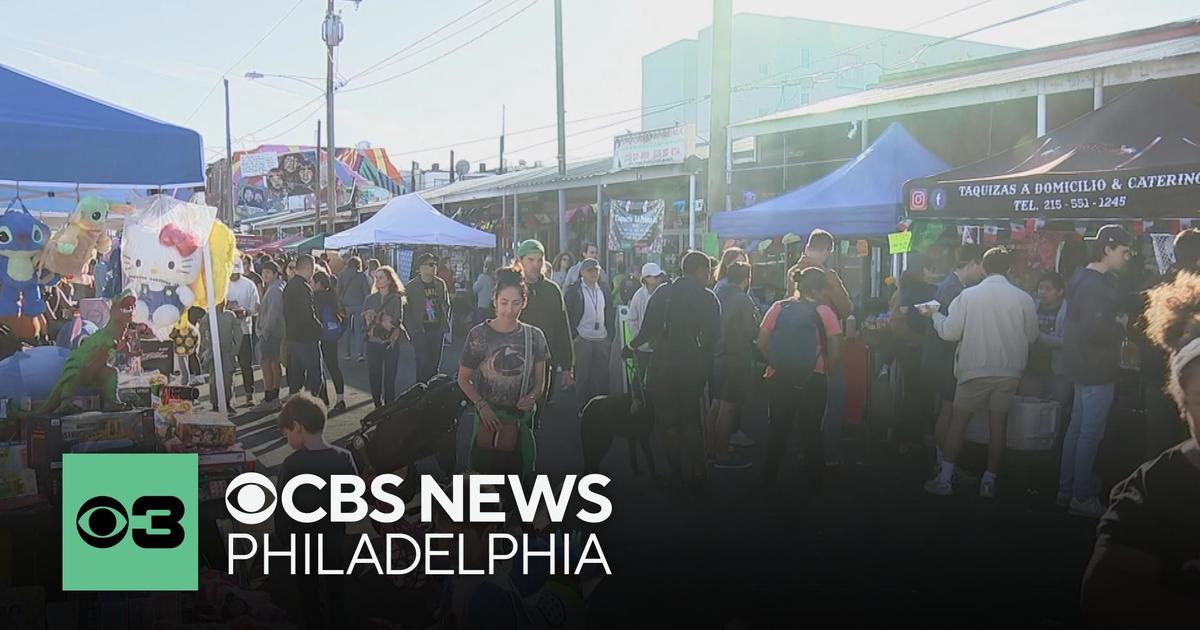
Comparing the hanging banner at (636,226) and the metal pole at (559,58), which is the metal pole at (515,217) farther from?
the hanging banner at (636,226)

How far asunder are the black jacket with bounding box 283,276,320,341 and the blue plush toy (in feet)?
7.58

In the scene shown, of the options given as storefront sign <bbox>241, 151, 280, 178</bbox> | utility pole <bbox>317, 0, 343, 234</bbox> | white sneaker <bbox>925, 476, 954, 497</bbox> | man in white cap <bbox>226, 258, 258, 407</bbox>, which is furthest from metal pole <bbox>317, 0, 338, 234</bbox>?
storefront sign <bbox>241, 151, 280, 178</bbox>

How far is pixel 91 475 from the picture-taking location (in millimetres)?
4207

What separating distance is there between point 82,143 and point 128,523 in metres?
2.18

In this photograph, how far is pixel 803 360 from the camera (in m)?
6.34

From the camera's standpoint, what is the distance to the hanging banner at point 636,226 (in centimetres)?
1636

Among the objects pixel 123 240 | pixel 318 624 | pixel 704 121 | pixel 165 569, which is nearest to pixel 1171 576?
pixel 318 624

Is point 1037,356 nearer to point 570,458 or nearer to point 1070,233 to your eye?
point 1070,233

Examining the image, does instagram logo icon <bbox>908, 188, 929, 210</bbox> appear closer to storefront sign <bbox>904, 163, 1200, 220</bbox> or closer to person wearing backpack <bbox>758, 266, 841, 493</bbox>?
storefront sign <bbox>904, 163, 1200, 220</bbox>

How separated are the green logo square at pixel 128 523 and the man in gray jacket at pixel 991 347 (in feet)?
16.4

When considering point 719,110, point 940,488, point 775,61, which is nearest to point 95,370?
point 940,488

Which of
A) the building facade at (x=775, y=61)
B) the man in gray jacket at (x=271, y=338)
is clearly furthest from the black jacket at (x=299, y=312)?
the building facade at (x=775, y=61)

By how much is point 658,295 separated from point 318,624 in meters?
3.31

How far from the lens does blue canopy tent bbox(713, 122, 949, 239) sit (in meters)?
9.07
